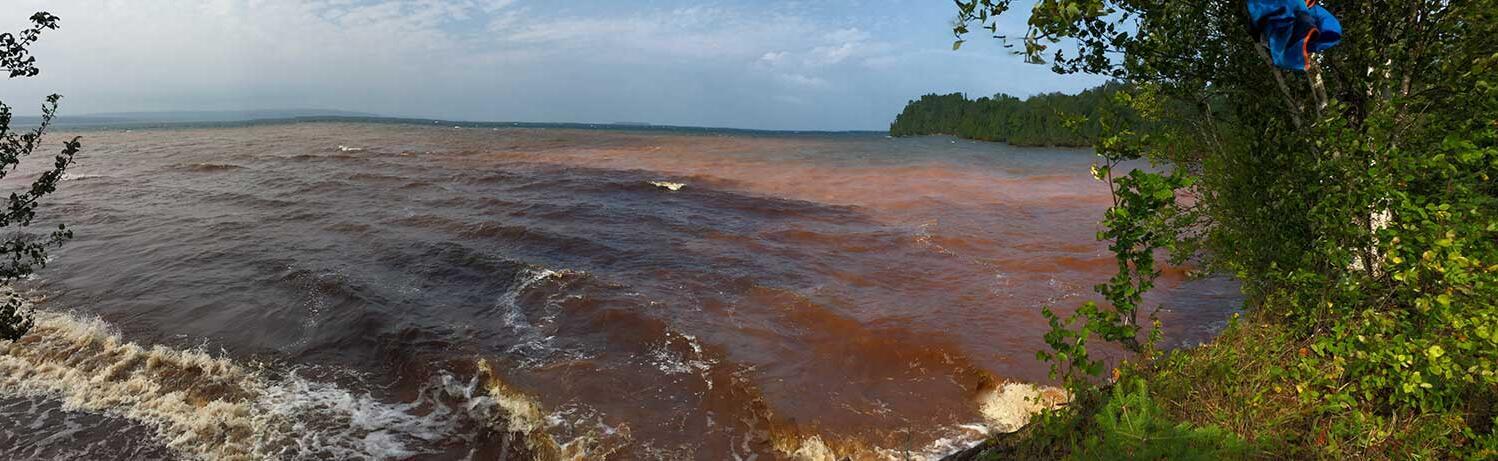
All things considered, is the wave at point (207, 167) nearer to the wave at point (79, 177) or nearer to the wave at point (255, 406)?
the wave at point (79, 177)

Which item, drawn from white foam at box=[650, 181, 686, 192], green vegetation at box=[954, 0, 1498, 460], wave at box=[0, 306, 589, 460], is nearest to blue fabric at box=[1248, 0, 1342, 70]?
green vegetation at box=[954, 0, 1498, 460]

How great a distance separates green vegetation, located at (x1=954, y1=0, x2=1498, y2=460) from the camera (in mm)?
4586

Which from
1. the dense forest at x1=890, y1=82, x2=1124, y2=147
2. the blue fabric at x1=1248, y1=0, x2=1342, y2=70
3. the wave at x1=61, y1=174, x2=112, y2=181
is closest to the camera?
the blue fabric at x1=1248, y1=0, x2=1342, y2=70

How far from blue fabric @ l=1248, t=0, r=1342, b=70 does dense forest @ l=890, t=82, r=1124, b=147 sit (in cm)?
6235

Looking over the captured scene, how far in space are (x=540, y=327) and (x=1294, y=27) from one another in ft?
41.1

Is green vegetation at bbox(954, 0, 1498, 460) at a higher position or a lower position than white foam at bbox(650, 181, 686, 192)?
higher

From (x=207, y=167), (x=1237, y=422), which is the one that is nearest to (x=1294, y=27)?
(x=1237, y=422)

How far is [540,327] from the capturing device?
13539 millimetres

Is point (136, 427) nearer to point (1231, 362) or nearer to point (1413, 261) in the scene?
point (1231, 362)

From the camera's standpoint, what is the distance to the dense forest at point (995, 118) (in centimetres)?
9519

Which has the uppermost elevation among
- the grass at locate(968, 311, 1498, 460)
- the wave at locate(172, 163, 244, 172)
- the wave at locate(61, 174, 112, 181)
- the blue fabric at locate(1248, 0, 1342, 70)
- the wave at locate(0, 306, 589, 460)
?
the blue fabric at locate(1248, 0, 1342, 70)

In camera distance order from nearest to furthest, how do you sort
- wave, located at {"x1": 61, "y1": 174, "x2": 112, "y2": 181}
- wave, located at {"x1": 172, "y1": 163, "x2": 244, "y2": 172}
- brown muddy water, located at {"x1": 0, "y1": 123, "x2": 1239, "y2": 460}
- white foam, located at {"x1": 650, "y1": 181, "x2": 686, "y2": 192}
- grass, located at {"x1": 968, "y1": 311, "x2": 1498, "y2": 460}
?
1. grass, located at {"x1": 968, "y1": 311, "x2": 1498, "y2": 460}
2. brown muddy water, located at {"x1": 0, "y1": 123, "x2": 1239, "y2": 460}
3. white foam, located at {"x1": 650, "y1": 181, "x2": 686, "y2": 192}
4. wave, located at {"x1": 61, "y1": 174, "x2": 112, "y2": 181}
5. wave, located at {"x1": 172, "y1": 163, "x2": 244, "y2": 172}

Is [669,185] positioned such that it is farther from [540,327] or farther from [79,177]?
[79,177]

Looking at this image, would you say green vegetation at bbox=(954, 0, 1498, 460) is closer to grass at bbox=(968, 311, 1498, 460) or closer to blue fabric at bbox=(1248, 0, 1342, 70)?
grass at bbox=(968, 311, 1498, 460)
